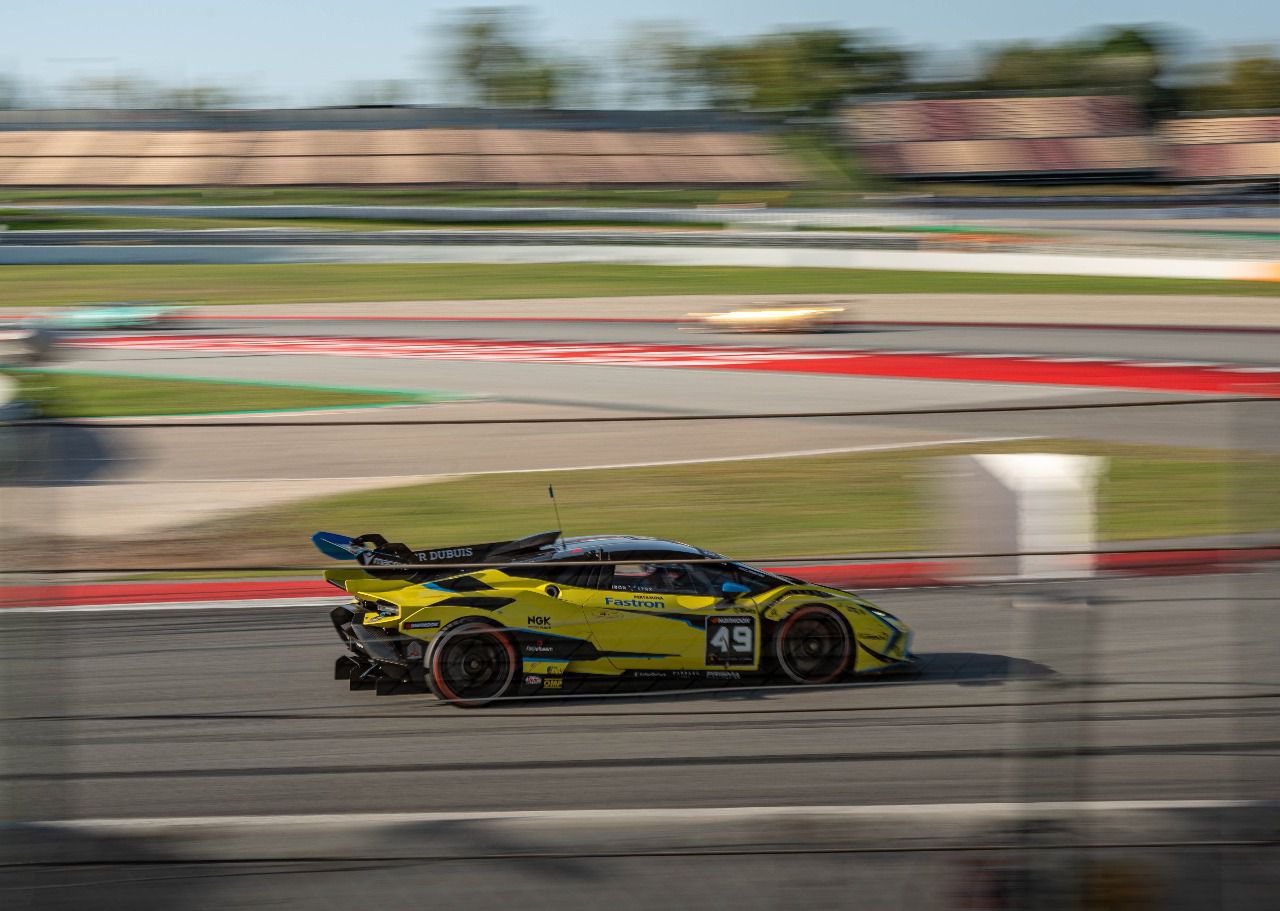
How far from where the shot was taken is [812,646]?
4.53 m

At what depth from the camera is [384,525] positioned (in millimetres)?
6719

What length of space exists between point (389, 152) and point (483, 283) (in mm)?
16720

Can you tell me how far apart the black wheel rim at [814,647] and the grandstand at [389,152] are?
32.6 m

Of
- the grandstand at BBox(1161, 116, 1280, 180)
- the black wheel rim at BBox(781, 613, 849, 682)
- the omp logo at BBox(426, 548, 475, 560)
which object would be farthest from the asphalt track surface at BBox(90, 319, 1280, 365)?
the grandstand at BBox(1161, 116, 1280, 180)

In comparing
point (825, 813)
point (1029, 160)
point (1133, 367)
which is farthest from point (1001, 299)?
point (1029, 160)

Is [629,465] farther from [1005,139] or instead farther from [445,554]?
[1005,139]

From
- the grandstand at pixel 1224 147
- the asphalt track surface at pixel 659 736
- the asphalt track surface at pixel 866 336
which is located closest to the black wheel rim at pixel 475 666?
the asphalt track surface at pixel 659 736

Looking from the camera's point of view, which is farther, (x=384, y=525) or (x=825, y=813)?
(x=384, y=525)

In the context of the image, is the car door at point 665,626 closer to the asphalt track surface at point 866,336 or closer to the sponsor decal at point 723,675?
the sponsor decal at point 723,675

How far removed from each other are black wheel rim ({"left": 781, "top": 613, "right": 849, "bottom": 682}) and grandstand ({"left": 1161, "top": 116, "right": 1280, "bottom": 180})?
37402mm

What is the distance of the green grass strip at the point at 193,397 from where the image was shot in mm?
10930

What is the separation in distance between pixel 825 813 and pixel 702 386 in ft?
28.7

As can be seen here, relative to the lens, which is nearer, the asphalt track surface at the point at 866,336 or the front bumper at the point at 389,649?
the front bumper at the point at 389,649

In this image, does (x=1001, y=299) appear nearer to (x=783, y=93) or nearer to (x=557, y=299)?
(x=557, y=299)
